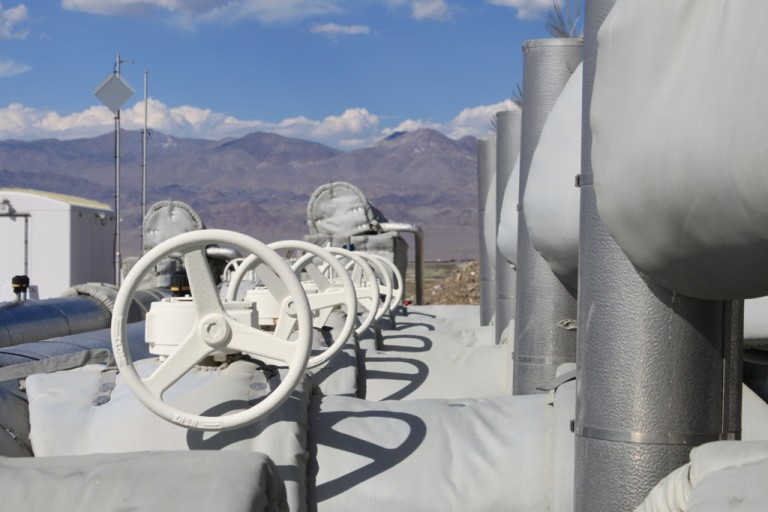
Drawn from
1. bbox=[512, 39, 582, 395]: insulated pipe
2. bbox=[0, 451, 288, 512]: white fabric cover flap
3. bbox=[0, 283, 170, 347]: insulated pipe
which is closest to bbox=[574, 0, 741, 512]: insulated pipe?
bbox=[0, 451, 288, 512]: white fabric cover flap

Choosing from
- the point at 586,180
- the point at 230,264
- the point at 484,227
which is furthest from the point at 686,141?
the point at 230,264

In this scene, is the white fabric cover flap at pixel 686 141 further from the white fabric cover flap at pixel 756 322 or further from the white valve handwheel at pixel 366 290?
the white valve handwheel at pixel 366 290

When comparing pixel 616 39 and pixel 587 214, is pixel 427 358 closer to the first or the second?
pixel 587 214

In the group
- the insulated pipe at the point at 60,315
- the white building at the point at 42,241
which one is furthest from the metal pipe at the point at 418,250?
the insulated pipe at the point at 60,315

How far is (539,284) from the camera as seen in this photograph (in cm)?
501

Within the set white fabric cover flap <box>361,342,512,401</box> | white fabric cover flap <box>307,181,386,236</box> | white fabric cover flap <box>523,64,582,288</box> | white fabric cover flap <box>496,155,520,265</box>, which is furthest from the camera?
white fabric cover flap <box>307,181,386,236</box>

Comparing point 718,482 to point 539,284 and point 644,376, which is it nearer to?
point 644,376

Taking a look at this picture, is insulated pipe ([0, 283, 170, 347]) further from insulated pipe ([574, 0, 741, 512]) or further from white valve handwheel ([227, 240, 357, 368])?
insulated pipe ([574, 0, 741, 512])

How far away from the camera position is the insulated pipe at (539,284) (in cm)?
481

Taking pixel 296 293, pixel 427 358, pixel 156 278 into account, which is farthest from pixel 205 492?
pixel 156 278

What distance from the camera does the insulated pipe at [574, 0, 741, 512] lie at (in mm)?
2604

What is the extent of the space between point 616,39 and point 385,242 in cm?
1184

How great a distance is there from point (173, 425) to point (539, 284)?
2.26 m

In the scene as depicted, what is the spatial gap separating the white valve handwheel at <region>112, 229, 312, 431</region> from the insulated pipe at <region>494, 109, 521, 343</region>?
3.91 m
